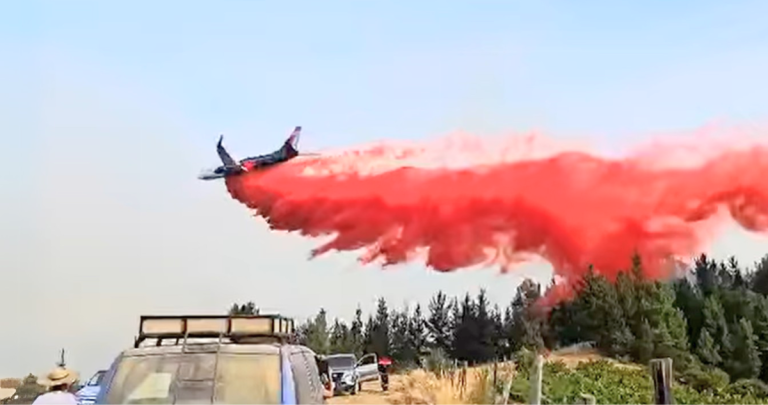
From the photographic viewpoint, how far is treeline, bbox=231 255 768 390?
40.3 meters

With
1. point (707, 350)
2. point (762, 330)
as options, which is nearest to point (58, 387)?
point (707, 350)

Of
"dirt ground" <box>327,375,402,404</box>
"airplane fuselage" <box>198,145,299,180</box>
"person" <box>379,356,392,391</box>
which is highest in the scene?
"airplane fuselage" <box>198,145,299,180</box>

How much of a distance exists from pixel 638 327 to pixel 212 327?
33.0 m

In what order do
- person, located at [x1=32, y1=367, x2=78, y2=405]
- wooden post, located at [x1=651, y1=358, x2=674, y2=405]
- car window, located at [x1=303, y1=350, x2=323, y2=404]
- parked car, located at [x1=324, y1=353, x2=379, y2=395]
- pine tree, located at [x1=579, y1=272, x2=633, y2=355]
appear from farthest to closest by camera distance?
1. pine tree, located at [x1=579, y1=272, x2=633, y2=355]
2. parked car, located at [x1=324, y1=353, x2=379, y2=395]
3. wooden post, located at [x1=651, y1=358, x2=674, y2=405]
4. car window, located at [x1=303, y1=350, x2=323, y2=404]
5. person, located at [x1=32, y1=367, x2=78, y2=405]

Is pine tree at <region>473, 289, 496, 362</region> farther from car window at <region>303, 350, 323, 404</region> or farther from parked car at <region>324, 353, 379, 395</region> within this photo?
car window at <region>303, 350, 323, 404</region>

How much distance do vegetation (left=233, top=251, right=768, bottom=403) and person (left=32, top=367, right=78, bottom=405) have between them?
17.4 metres

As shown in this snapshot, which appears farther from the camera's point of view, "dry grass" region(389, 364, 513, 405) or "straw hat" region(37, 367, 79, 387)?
"dry grass" region(389, 364, 513, 405)

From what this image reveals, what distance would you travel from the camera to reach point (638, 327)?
41.8 meters

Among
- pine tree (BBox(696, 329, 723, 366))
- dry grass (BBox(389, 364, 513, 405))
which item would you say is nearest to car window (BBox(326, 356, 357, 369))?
dry grass (BBox(389, 364, 513, 405))

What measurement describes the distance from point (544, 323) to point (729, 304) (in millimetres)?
8916

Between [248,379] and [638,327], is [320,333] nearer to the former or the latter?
[638,327]

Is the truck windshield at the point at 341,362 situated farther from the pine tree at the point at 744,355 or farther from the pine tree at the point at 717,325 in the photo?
the pine tree at the point at 717,325

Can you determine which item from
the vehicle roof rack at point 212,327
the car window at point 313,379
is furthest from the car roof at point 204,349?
the vehicle roof rack at point 212,327

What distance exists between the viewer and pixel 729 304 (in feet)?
156
